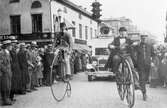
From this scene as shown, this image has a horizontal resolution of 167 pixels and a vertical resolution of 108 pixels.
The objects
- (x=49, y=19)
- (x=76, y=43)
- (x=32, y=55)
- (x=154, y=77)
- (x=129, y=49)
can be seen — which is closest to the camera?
(x=129, y=49)

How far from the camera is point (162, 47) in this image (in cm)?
1412

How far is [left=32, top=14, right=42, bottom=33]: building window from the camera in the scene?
2961 cm

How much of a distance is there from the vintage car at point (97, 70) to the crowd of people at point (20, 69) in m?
2.87

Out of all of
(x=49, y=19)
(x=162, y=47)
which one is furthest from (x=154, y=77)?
(x=49, y=19)

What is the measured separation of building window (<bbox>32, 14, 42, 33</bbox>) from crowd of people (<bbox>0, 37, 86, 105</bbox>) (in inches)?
522

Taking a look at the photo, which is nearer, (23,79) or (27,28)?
(23,79)

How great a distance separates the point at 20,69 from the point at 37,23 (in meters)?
17.7

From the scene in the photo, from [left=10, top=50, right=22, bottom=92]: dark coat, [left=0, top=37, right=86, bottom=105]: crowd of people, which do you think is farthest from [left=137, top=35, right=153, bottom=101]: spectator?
[left=10, top=50, right=22, bottom=92]: dark coat

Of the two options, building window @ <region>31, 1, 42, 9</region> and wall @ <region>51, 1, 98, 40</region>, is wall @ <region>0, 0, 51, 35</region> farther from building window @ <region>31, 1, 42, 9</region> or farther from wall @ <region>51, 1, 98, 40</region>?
wall @ <region>51, 1, 98, 40</region>

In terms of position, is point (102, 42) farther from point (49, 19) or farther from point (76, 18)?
point (76, 18)

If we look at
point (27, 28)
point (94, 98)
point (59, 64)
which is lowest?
point (94, 98)

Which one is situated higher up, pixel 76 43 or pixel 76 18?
pixel 76 18

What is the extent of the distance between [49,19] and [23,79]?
1668 cm

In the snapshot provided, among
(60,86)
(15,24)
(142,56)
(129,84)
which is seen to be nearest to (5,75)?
(60,86)
